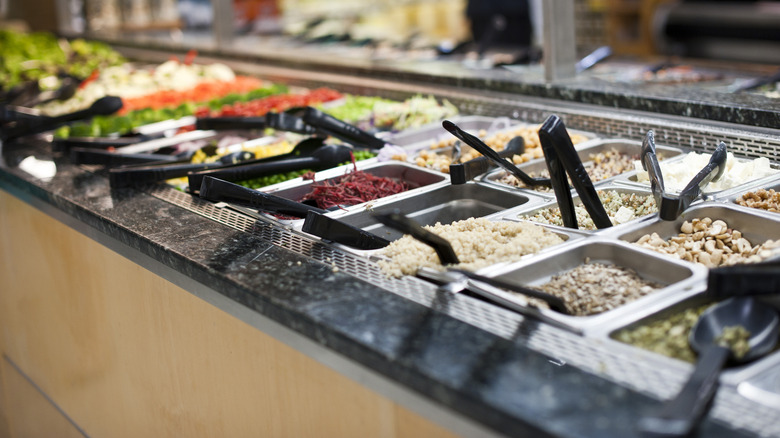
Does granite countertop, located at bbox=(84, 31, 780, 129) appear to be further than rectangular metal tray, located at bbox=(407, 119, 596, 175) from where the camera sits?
No

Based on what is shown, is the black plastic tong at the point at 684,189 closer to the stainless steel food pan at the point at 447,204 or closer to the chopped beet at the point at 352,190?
the stainless steel food pan at the point at 447,204

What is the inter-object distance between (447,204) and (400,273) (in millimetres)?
667

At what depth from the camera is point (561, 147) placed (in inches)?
65.1

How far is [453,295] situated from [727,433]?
1.90ft

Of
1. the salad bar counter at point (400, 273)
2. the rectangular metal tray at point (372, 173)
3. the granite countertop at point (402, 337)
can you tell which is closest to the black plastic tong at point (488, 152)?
the salad bar counter at point (400, 273)

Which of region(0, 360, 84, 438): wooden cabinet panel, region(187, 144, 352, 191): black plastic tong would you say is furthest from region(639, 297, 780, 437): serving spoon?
region(0, 360, 84, 438): wooden cabinet panel

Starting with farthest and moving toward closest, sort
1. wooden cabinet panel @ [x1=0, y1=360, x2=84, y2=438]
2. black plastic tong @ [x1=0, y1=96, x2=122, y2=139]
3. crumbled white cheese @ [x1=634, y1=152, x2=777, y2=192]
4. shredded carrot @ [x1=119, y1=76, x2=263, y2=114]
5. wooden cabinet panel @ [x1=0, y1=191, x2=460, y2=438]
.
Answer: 1. shredded carrot @ [x1=119, y1=76, x2=263, y2=114]
2. black plastic tong @ [x1=0, y1=96, x2=122, y2=139]
3. wooden cabinet panel @ [x1=0, y1=360, x2=84, y2=438]
4. crumbled white cheese @ [x1=634, y1=152, x2=777, y2=192]
5. wooden cabinet panel @ [x1=0, y1=191, x2=460, y2=438]

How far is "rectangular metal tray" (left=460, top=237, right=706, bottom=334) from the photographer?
1.30 meters

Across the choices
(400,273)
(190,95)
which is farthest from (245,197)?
(190,95)

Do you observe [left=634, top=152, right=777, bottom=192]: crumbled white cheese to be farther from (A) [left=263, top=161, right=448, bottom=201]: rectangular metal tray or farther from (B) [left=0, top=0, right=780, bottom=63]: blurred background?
(B) [left=0, top=0, right=780, bottom=63]: blurred background

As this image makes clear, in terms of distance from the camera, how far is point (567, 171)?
1.68 metres

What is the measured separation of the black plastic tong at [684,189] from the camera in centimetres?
169

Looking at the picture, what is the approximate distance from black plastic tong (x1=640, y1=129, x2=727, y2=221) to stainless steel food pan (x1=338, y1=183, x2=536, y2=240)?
12.7 inches

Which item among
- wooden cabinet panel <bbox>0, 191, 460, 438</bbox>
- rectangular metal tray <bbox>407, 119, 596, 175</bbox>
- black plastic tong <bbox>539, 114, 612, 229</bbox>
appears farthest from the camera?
rectangular metal tray <bbox>407, 119, 596, 175</bbox>
